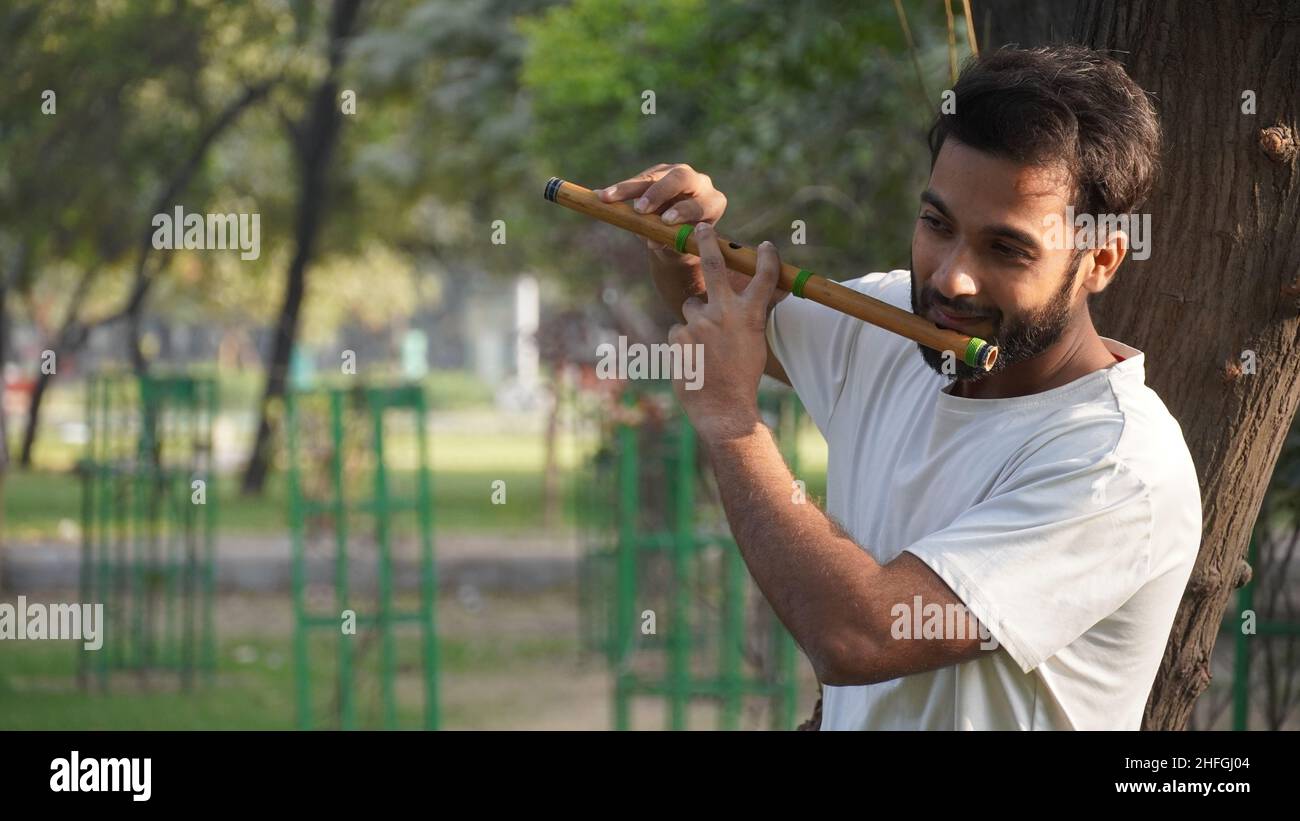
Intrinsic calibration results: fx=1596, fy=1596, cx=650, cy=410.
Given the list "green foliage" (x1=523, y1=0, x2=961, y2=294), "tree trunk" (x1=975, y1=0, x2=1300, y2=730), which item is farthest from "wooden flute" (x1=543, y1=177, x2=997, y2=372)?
"green foliage" (x1=523, y1=0, x2=961, y2=294)

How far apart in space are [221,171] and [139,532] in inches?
477

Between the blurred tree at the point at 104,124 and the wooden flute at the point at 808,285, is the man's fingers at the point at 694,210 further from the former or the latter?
the blurred tree at the point at 104,124

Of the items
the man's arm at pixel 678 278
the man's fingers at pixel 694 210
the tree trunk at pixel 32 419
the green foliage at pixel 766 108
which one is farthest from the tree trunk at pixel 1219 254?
the tree trunk at pixel 32 419

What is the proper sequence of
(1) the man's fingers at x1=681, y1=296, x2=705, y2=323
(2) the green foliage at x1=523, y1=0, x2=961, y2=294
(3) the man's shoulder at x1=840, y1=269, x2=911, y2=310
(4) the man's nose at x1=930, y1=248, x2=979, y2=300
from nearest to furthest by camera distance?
(4) the man's nose at x1=930, y1=248, x2=979, y2=300 < (1) the man's fingers at x1=681, y1=296, x2=705, y2=323 < (3) the man's shoulder at x1=840, y1=269, x2=911, y2=310 < (2) the green foliage at x1=523, y1=0, x2=961, y2=294

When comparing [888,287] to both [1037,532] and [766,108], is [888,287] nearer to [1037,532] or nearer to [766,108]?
[1037,532]

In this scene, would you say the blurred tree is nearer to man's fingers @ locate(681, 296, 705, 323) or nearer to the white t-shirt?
man's fingers @ locate(681, 296, 705, 323)

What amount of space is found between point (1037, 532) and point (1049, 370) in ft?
0.94

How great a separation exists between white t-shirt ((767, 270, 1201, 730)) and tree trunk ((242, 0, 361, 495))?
1665 cm

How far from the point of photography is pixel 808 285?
2236 millimetres

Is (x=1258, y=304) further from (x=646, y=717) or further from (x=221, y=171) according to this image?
(x=221, y=171)

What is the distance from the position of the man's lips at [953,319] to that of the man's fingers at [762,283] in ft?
0.71

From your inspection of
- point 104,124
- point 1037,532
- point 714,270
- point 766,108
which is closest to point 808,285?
point 714,270

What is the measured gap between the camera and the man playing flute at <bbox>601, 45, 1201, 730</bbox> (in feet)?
6.41
